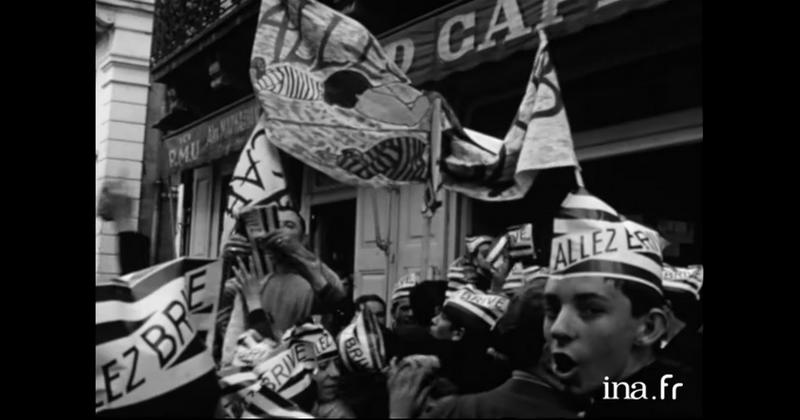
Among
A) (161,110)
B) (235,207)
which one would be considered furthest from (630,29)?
(161,110)

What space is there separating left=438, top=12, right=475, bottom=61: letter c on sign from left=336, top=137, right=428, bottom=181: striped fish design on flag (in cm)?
255

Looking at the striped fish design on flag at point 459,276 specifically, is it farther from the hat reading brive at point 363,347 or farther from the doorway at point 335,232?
the doorway at point 335,232

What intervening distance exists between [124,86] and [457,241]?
8.47m

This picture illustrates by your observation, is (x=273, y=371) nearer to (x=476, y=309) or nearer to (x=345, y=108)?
(x=476, y=309)

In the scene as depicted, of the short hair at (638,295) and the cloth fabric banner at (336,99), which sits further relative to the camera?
the cloth fabric banner at (336,99)

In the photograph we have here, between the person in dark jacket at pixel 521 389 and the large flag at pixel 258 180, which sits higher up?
the large flag at pixel 258 180

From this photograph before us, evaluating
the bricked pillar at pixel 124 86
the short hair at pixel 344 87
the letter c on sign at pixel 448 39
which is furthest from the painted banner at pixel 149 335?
the bricked pillar at pixel 124 86

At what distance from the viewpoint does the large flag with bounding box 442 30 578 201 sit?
10.5ft

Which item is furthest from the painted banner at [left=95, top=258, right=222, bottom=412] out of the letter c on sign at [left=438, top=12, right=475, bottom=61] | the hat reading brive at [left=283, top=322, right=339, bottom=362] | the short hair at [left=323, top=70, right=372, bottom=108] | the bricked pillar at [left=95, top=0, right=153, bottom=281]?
the bricked pillar at [left=95, top=0, right=153, bottom=281]

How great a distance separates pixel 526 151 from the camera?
3.24m

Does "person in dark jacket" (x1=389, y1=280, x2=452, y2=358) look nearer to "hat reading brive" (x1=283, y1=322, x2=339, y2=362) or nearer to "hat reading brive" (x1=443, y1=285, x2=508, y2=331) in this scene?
"hat reading brive" (x1=443, y1=285, x2=508, y2=331)

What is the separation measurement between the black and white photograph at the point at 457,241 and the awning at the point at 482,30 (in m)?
0.02

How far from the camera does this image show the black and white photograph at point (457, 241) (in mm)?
2832
